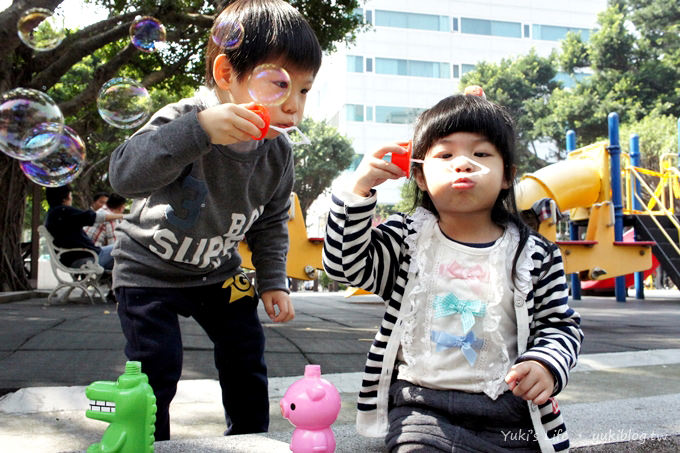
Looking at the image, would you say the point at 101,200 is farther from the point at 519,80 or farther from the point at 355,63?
the point at 355,63

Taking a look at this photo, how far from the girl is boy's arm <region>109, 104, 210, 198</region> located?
0.38 metres

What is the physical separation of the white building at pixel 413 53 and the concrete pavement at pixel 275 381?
31934mm

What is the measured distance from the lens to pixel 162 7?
909 centimetres

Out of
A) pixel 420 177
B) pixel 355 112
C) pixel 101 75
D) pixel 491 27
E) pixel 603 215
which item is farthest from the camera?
pixel 491 27

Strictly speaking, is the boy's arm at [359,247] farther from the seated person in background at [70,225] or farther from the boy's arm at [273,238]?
the seated person in background at [70,225]

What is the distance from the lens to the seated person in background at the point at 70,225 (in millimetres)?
7160

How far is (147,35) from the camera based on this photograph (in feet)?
10.6

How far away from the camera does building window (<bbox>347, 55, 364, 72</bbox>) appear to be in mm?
39438

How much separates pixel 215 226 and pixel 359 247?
20.6 inches

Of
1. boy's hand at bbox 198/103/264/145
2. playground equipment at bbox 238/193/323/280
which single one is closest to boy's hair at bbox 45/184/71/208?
playground equipment at bbox 238/193/323/280

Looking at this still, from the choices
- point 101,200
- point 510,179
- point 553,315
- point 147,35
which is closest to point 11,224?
point 101,200

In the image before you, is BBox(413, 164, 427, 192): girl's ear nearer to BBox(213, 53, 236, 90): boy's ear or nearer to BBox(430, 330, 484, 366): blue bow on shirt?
BBox(430, 330, 484, 366): blue bow on shirt

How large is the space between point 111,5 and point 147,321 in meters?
10.9

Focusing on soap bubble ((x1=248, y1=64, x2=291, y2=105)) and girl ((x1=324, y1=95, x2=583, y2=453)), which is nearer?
girl ((x1=324, y1=95, x2=583, y2=453))
